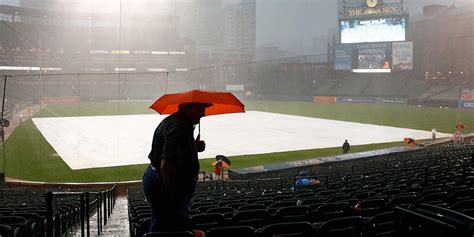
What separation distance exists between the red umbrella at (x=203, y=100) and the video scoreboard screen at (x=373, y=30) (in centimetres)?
6459

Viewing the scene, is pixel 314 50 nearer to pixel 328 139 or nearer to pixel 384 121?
pixel 384 121

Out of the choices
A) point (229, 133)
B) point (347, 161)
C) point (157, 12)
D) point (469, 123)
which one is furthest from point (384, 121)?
point (347, 161)

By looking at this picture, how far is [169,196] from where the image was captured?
361 cm

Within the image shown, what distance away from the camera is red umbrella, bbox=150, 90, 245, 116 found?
156 inches

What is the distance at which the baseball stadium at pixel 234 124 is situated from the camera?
17.7 ft

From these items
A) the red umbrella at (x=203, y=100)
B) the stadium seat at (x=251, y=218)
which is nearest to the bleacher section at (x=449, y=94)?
the stadium seat at (x=251, y=218)

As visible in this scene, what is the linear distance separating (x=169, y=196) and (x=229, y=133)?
33.7m

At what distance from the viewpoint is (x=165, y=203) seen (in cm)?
365

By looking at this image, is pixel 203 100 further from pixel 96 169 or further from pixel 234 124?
pixel 234 124

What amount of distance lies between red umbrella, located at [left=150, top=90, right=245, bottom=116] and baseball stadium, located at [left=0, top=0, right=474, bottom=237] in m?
0.07

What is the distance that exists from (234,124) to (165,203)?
40.6 m

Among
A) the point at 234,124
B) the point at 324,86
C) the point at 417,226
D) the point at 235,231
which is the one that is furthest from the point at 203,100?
the point at 324,86

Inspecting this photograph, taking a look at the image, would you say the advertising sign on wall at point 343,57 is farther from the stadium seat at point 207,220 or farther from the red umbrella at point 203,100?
the stadium seat at point 207,220

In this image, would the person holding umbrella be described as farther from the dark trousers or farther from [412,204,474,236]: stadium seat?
[412,204,474,236]: stadium seat
